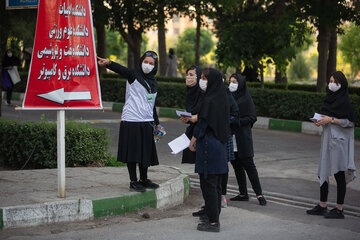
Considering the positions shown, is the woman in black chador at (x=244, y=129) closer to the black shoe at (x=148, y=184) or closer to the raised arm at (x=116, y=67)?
the black shoe at (x=148, y=184)

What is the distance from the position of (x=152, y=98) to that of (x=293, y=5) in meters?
14.8

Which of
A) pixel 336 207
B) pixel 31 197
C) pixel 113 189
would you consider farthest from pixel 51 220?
pixel 336 207

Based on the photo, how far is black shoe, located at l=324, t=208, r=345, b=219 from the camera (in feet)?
24.5

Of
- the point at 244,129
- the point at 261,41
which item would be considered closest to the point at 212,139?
the point at 244,129

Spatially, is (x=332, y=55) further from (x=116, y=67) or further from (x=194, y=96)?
(x=116, y=67)

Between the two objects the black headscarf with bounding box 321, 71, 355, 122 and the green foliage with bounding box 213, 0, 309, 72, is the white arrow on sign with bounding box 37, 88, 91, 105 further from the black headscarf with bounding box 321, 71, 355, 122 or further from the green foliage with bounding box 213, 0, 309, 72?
the green foliage with bounding box 213, 0, 309, 72

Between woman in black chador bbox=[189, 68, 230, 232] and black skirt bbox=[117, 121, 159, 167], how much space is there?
105cm

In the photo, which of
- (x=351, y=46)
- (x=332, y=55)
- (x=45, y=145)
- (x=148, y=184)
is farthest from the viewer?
(x=351, y=46)

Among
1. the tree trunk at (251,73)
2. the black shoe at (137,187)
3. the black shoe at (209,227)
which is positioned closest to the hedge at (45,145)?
the black shoe at (137,187)

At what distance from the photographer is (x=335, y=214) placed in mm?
7480

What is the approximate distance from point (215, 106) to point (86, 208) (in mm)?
1702

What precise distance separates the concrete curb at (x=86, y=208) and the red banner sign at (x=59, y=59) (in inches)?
41.5

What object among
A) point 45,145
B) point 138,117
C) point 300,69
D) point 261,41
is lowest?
point 45,145

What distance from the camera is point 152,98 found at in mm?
7625
